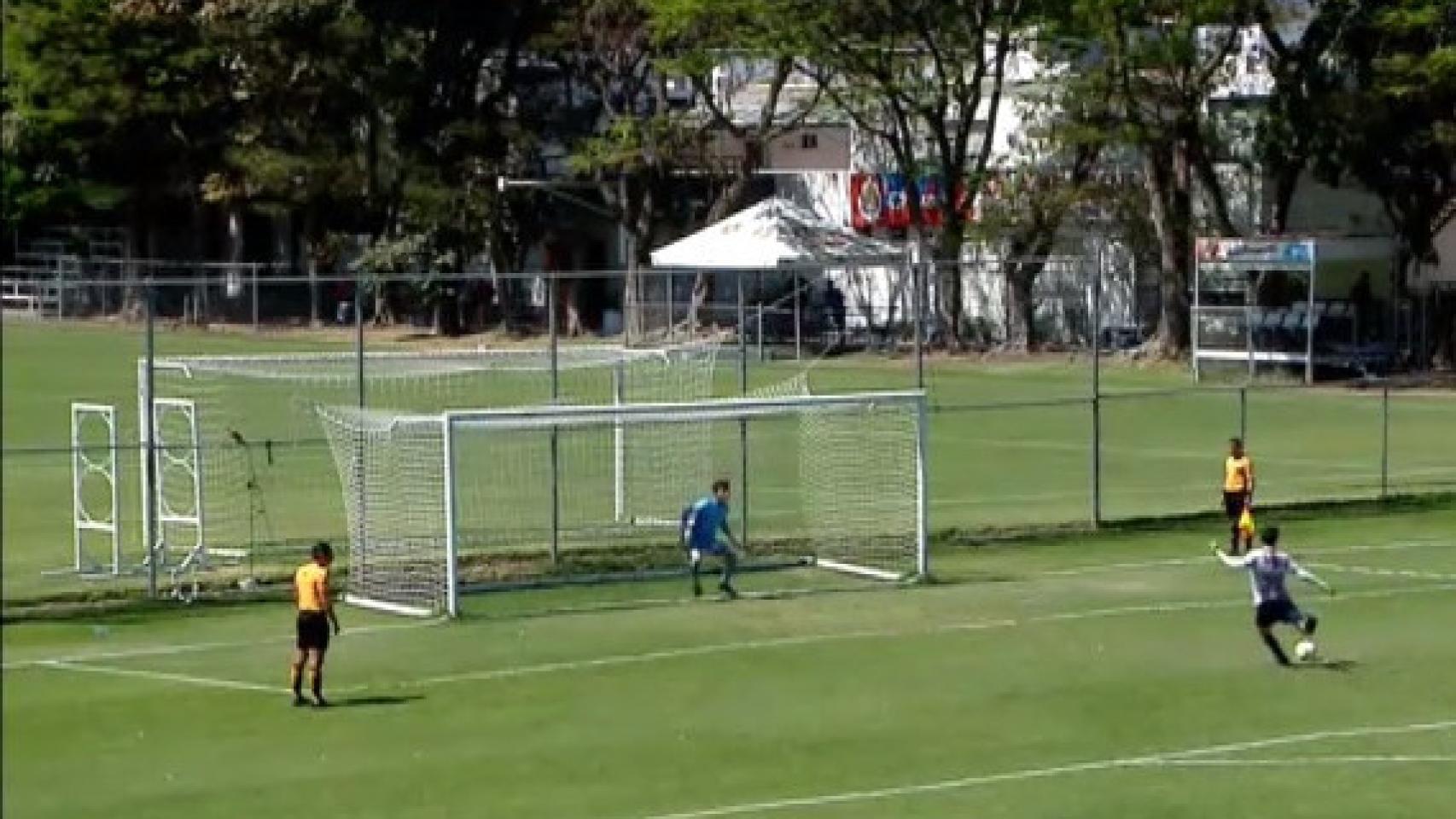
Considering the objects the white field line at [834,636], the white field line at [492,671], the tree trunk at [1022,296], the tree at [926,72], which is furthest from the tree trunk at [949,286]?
the white field line at [492,671]

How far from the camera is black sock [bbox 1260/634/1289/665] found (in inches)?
923

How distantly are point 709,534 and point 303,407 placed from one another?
61.4ft

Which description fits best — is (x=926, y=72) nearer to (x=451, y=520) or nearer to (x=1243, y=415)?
(x=1243, y=415)

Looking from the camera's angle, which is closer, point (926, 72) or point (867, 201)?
point (926, 72)

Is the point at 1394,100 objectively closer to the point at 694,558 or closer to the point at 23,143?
the point at 23,143

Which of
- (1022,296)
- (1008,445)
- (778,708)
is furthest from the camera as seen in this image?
(1022,296)

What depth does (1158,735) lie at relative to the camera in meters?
20.4

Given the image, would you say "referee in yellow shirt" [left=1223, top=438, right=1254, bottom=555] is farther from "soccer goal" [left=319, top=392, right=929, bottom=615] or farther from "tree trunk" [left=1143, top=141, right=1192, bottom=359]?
"tree trunk" [left=1143, top=141, right=1192, bottom=359]

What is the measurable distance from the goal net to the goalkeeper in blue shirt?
13.7 ft

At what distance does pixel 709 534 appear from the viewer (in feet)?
94.3

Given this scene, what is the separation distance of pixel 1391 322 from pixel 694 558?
3639 cm

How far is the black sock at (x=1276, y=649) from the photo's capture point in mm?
23438

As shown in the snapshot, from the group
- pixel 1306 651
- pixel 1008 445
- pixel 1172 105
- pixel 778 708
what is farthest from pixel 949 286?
pixel 778 708

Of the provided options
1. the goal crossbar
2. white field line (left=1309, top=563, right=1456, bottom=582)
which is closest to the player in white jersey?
white field line (left=1309, top=563, right=1456, bottom=582)
